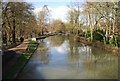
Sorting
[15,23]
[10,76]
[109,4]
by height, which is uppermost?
[109,4]

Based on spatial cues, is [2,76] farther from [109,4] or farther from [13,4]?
[109,4]

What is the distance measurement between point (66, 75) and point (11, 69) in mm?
3738

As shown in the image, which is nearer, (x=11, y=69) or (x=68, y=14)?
(x=11, y=69)

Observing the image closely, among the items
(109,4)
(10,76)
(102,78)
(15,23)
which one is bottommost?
(102,78)

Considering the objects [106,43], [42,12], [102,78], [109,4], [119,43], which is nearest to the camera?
[102,78]

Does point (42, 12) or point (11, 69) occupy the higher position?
point (42, 12)

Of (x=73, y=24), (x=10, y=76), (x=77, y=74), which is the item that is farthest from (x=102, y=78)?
(x=73, y=24)

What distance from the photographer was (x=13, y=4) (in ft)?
67.8

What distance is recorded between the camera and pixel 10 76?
9.08m

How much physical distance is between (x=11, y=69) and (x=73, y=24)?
4034 cm

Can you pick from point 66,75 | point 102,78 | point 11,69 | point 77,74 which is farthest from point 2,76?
point 102,78

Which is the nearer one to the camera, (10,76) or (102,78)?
(10,76)

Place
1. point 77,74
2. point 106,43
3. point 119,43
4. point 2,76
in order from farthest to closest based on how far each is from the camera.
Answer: point 106,43, point 119,43, point 77,74, point 2,76

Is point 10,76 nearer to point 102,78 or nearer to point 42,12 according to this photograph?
point 102,78
